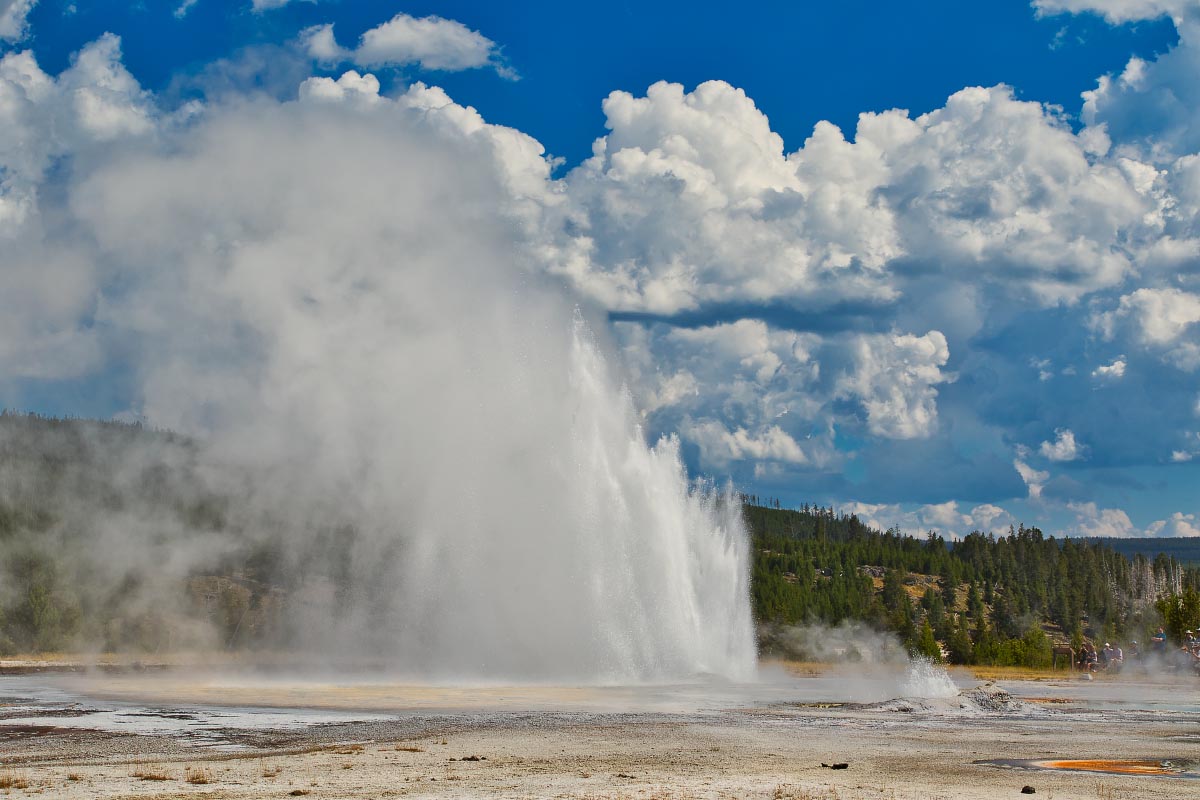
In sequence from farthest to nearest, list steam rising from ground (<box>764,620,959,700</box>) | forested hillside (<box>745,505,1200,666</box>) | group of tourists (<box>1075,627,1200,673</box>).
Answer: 1. forested hillside (<box>745,505,1200,666</box>)
2. group of tourists (<box>1075,627,1200,673</box>)
3. steam rising from ground (<box>764,620,959,700</box>)

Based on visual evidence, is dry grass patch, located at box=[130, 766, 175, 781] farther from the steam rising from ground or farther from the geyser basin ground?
the steam rising from ground

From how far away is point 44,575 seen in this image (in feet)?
470

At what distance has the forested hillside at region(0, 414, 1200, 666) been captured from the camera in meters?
131

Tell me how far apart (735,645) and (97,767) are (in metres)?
46.2

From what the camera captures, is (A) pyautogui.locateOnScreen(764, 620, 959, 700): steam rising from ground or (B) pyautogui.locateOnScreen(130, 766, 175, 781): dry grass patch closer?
(B) pyautogui.locateOnScreen(130, 766, 175, 781): dry grass patch

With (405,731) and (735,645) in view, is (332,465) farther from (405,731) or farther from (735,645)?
(405,731)

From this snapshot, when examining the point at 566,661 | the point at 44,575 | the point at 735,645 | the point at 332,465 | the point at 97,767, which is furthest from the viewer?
the point at 44,575

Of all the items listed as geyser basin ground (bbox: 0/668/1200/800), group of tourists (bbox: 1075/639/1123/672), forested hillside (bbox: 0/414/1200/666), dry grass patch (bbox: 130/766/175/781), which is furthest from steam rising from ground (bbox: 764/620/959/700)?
dry grass patch (bbox: 130/766/175/781)

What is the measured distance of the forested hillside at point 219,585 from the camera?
430ft

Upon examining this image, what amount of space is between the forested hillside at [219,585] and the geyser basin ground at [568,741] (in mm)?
66026

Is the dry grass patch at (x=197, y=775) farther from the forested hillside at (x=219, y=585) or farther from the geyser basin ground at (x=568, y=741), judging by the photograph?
the forested hillside at (x=219, y=585)

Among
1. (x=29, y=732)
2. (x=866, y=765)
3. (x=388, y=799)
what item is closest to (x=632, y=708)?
(x=866, y=765)

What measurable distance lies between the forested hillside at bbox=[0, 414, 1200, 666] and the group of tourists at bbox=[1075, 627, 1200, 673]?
2661 millimetres

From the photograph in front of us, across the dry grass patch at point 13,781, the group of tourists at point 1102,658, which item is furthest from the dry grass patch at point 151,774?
the group of tourists at point 1102,658
